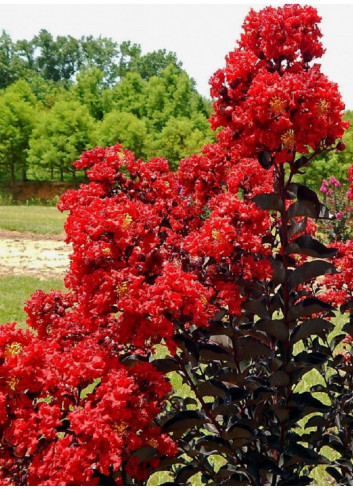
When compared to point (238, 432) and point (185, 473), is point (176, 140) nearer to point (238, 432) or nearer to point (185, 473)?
point (185, 473)

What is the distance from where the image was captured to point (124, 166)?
84.0 inches

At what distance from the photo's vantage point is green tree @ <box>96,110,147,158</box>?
2875cm

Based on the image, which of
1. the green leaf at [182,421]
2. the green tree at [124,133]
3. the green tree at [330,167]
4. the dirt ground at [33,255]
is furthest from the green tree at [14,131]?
the green leaf at [182,421]

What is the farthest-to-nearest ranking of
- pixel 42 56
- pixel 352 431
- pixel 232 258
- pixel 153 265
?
pixel 42 56, pixel 352 431, pixel 232 258, pixel 153 265

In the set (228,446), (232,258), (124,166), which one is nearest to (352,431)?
(228,446)

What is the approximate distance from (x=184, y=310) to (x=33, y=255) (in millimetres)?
11296

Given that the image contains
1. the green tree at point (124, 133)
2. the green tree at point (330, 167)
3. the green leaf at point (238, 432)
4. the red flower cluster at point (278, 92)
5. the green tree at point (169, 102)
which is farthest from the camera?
the green tree at point (169, 102)

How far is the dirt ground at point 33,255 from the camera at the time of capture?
1062cm

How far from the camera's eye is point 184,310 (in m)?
1.62

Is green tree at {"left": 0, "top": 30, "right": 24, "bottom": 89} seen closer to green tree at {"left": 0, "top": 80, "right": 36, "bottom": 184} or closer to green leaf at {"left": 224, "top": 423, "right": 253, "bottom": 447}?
green tree at {"left": 0, "top": 80, "right": 36, "bottom": 184}

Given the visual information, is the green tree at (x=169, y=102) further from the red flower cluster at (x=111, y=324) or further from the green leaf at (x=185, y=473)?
the green leaf at (x=185, y=473)

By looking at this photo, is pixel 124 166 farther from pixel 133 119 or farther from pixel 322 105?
pixel 133 119

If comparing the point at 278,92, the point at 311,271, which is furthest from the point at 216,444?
the point at 278,92

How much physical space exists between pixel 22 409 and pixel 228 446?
0.83m
